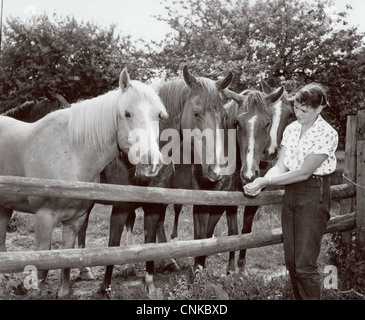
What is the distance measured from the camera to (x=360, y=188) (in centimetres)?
491

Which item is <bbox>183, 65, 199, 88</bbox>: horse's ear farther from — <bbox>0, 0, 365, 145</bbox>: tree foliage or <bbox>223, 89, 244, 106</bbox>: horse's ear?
<bbox>0, 0, 365, 145</bbox>: tree foliage

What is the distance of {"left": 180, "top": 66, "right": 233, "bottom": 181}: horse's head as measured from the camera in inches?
179

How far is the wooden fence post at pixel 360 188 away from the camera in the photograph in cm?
480

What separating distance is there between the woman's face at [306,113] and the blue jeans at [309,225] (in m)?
0.50

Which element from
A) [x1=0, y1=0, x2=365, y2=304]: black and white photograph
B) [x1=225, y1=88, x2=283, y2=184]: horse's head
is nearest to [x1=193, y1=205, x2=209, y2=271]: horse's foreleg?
[x1=0, y1=0, x2=365, y2=304]: black and white photograph

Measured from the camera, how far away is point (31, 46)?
14.4 meters

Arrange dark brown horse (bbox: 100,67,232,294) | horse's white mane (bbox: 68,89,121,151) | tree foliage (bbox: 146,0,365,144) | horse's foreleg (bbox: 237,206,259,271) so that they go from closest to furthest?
horse's white mane (bbox: 68,89,121,151) < dark brown horse (bbox: 100,67,232,294) < horse's foreleg (bbox: 237,206,259,271) < tree foliage (bbox: 146,0,365,144)

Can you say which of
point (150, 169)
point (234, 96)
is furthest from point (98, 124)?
point (234, 96)

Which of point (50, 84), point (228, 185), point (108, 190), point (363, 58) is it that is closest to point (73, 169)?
point (108, 190)

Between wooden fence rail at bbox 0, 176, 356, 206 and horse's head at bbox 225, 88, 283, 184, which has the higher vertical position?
horse's head at bbox 225, 88, 283, 184

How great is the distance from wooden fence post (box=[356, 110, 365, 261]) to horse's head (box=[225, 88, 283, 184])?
104 cm

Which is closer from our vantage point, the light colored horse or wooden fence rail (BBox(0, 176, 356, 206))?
wooden fence rail (BBox(0, 176, 356, 206))

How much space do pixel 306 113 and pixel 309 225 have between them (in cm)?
95
